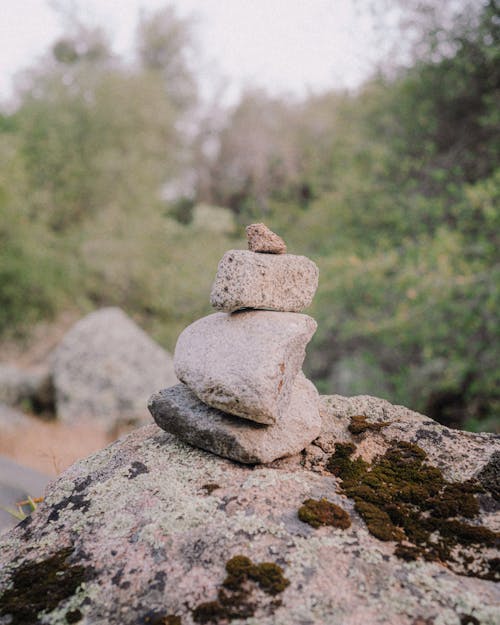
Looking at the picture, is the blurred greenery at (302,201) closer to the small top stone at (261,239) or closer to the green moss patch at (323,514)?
the small top stone at (261,239)

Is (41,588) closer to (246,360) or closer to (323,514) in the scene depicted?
(323,514)

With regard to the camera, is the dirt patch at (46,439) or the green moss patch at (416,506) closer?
the green moss patch at (416,506)

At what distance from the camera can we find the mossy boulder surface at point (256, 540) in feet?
6.32

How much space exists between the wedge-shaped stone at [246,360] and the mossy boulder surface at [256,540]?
0.36 metres

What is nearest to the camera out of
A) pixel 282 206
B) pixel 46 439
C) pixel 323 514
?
pixel 323 514

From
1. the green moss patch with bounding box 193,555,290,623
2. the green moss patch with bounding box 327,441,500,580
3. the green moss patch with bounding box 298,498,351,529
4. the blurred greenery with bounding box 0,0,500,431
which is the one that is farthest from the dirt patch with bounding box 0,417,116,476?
the green moss patch with bounding box 193,555,290,623

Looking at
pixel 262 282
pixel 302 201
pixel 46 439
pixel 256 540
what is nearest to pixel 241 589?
pixel 256 540

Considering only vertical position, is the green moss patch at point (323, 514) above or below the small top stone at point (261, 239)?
below

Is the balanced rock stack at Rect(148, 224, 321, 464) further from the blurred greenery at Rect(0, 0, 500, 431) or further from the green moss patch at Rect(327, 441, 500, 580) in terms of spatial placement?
the blurred greenery at Rect(0, 0, 500, 431)

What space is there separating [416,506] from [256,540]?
0.83 meters

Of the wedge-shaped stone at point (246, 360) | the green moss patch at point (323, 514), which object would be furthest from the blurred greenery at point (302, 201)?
the green moss patch at point (323, 514)

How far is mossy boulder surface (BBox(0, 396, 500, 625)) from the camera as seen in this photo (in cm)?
193

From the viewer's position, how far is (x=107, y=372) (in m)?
10.6

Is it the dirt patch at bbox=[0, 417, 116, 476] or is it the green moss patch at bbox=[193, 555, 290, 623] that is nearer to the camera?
the green moss patch at bbox=[193, 555, 290, 623]
